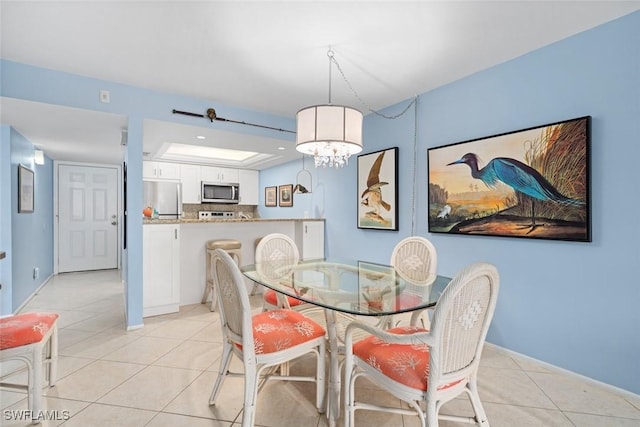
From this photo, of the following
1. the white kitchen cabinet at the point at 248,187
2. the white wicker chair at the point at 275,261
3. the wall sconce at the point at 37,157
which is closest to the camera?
the white wicker chair at the point at 275,261

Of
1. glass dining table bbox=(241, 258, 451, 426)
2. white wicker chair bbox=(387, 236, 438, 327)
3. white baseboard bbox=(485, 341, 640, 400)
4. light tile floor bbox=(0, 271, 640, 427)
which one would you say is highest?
white wicker chair bbox=(387, 236, 438, 327)

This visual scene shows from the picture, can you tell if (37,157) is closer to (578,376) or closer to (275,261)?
(275,261)

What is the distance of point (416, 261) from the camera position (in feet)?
8.10

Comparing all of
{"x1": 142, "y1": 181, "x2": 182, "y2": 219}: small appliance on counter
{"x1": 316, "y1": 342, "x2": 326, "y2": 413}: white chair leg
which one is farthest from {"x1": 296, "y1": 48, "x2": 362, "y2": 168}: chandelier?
{"x1": 142, "y1": 181, "x2": 182, "y2": 219}: small appliance on counter

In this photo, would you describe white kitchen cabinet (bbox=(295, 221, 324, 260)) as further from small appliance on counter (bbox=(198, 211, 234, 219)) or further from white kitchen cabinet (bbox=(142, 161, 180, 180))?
white kitchen cabinet (bbox=(142, 161, 180, 180))

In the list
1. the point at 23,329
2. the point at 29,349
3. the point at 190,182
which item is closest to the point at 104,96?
the point at 23,329

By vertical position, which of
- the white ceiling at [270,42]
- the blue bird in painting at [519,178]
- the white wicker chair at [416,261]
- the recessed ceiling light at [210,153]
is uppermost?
the white ceiling at [270,42]

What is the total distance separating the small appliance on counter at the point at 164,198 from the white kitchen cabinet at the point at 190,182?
104 mm

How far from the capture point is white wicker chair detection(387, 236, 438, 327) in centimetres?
224

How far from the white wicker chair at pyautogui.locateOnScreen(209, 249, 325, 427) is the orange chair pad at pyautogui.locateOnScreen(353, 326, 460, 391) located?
322mm

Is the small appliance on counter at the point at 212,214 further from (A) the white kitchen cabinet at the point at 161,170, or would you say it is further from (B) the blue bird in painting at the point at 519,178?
(B) the blue bird in painting at the point at 519,178

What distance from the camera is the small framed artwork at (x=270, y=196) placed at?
20.2ft

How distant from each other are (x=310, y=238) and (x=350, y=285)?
7.93ft

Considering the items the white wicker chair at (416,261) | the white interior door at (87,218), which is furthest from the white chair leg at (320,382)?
the white interior door at (87,218)
